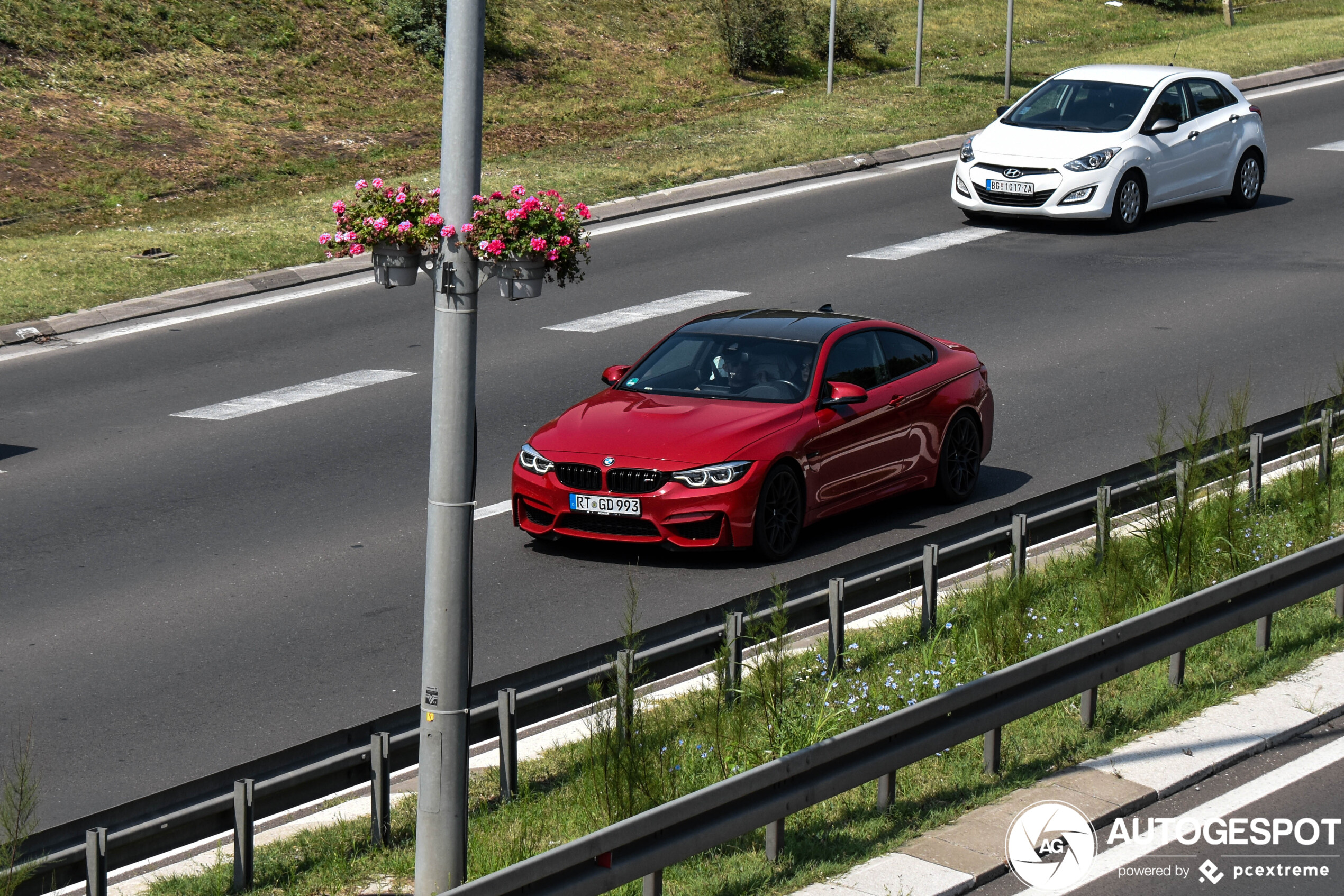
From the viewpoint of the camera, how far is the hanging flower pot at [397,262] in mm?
6352

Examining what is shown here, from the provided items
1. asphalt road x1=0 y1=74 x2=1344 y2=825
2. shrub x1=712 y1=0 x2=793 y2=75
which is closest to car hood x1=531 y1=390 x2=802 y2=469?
asphalt road x1=0 y1=74 x2=1344 y2=825

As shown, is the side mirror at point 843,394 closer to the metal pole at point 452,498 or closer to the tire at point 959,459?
the tire at point 959,459

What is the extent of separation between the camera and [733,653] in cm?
853

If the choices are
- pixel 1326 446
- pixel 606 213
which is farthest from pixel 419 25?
pixel 1326 446

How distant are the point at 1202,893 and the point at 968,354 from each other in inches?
287

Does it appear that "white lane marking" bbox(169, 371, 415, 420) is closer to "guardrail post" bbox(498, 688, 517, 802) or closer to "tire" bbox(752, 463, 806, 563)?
"tire" bbox(752, 463, 806, 563)

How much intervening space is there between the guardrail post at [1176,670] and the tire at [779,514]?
3.46m

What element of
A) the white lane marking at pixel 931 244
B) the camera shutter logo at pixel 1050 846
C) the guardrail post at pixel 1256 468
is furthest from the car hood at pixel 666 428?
the white lane marking at pixel 931 244

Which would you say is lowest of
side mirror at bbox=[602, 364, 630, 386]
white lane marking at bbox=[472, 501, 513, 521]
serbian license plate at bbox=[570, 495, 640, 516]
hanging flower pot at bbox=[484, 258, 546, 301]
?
white lane marking at bbox=[472, 501, 513, 521]

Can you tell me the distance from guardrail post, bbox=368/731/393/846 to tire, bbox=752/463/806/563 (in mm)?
4591

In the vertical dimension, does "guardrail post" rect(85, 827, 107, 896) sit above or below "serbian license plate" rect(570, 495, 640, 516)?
above

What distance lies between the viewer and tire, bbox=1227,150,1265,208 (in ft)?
77.2

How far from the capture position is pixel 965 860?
662cm

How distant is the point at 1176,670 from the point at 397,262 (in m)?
4.12
